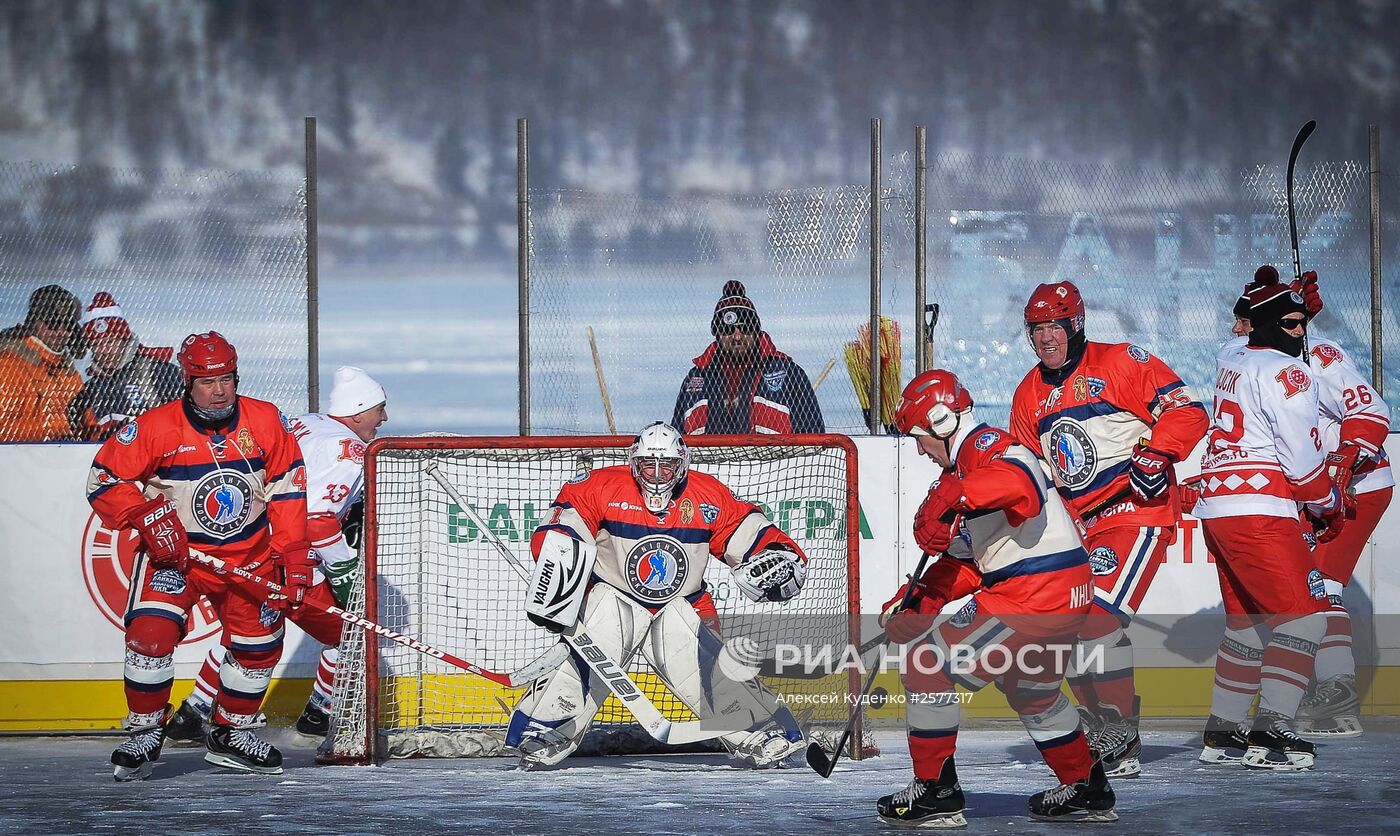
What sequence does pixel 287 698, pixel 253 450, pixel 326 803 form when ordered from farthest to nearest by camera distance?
pixel 287 698
pixel 253 450
pixel 326 803

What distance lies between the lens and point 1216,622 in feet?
23.1

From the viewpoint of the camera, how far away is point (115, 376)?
6.80 metres

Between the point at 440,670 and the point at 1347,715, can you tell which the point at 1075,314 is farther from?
the point at 440,670

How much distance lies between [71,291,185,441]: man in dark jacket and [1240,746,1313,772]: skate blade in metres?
4.41

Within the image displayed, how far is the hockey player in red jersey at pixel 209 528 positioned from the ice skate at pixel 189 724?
64 centimetres

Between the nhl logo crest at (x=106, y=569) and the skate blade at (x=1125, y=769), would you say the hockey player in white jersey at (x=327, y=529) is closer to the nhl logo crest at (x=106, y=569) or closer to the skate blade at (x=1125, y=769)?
the nhl logo crest at (x=106, y=569)

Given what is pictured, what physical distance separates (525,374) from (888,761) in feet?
7.29

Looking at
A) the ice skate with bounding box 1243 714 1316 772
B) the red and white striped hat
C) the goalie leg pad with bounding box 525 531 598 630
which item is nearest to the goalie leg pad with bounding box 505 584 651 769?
the goalie leg pad with bounding box 525 531 598 630

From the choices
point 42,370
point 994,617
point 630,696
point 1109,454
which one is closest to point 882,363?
point 1109,454

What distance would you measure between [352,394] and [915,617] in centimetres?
289

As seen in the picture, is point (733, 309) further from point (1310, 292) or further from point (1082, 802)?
point (1082, 802)

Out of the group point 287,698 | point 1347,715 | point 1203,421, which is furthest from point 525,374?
point 1347,715

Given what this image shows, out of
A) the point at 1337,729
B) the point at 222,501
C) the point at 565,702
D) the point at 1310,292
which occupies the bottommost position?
the point at 1337,729

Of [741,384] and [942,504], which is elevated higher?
[741,384]
